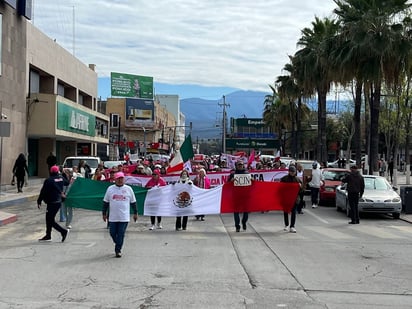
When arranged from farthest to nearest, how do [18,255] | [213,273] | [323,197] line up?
[323,197] < [18,255] < [213,273]

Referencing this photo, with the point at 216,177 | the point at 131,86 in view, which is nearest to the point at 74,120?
the point at 216,177

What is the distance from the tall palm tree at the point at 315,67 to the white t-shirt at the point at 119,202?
27636 millimetres

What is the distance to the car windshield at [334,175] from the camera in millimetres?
24406

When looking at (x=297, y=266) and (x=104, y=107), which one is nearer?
(x=297, y=266)

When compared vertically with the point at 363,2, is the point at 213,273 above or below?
below

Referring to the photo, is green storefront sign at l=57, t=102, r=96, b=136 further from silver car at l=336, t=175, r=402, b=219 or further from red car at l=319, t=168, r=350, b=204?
silver car at l=336, t=175, r=402, b=219

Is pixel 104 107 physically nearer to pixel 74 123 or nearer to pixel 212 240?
pixel 74 123

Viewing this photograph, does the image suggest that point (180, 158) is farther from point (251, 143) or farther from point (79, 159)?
point (251, 143)

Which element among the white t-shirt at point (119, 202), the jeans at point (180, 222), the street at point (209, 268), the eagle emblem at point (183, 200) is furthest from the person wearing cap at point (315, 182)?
the white t-shirt at point (119, 202)

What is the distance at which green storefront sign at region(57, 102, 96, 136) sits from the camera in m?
36.1

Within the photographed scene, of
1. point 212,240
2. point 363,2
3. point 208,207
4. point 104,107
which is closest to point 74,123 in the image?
point 363,2

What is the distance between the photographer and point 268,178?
849 inches

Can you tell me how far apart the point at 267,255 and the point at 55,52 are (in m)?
32.7

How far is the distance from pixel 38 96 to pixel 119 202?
983 inches
